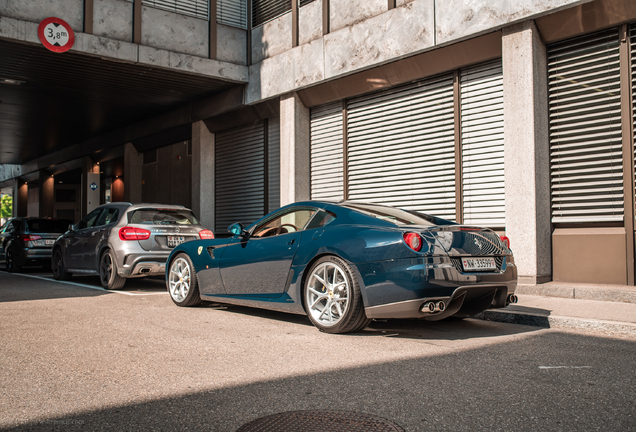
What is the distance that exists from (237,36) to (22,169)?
25441 mm

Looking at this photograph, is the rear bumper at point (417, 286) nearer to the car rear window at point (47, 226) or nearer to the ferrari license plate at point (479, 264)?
the ferrari license plate at point (479, 264)

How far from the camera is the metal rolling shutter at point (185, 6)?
1371cm

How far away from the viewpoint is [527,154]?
349 inches

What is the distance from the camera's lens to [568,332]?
5863 mm

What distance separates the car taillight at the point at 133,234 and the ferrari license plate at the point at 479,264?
5.95 metres

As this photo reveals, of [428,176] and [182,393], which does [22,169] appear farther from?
[182,393]

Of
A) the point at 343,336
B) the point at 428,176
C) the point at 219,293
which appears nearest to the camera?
the point at 343,336

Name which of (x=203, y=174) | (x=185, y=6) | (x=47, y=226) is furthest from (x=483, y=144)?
(x=47, y=226)

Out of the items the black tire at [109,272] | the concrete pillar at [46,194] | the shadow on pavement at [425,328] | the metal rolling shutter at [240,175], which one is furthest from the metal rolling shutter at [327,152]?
the concrete pillar at [46,194]

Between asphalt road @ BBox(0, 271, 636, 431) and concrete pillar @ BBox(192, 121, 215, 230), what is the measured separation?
10.5 m

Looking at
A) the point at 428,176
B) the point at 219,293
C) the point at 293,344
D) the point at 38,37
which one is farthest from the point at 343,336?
the point at 38,37

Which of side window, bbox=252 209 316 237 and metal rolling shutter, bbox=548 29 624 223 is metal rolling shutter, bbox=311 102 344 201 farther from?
side window, bbox=252 209 316 237

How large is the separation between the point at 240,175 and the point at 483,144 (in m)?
7.99

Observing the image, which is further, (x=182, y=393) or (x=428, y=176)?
(x=428, y=176)
